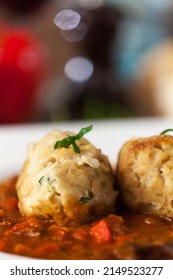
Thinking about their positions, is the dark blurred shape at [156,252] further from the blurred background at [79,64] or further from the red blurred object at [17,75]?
the red blurred object at [17,75]

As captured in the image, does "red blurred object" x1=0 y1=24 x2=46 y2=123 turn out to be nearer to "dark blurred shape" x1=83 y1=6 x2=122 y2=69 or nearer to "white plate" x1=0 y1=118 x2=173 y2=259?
"dark blurred shape" x1=83 y1=6 x2=122 y2=69

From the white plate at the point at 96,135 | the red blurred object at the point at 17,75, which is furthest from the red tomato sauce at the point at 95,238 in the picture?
the red blurred object at the point at 17,75

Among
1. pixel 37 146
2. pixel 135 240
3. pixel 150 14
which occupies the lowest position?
pixel 135 240

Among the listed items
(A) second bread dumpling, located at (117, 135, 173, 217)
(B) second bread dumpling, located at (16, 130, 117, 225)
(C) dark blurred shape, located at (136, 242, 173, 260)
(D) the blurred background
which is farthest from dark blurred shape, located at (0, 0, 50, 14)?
(C) dark blurred shape, located at (136, 242, 173, 260)

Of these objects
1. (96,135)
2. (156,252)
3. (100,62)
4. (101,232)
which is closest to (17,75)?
(100,62)

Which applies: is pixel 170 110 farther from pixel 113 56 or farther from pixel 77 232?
pixel 77 232

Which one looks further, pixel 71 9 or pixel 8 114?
pixel 71 9

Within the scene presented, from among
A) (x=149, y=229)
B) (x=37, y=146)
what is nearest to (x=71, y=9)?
(x=37, y=146)
